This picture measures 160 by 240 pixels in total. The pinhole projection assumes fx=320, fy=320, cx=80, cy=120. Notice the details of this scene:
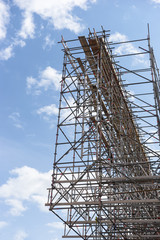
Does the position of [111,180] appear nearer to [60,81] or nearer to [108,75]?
[60,81]

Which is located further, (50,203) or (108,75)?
(108,75)

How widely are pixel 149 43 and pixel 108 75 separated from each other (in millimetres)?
2762

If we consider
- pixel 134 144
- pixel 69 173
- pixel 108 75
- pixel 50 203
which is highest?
pixel 108 75

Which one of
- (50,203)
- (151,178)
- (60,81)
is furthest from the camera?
(60,81)

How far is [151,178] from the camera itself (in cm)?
1103

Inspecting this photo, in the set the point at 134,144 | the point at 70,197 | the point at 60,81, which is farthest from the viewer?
the point at 134,144

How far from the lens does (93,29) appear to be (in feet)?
52.5

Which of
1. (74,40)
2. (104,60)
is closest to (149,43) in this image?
(104,60)

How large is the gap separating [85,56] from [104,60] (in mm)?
997

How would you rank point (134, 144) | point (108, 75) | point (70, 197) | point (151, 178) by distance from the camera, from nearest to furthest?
point (151, 178), point (70, 197), point (108, 75), point (134, 144)

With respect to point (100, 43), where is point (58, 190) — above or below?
below

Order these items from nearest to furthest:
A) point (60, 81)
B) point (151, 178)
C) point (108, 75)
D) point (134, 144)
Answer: point (151, 178) → point (60, 81) → point (108, 75) → point (134, 144)

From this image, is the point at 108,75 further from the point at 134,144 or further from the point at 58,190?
the point at 58,190

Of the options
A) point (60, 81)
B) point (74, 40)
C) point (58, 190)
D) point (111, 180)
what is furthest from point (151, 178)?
point (74, 40)
